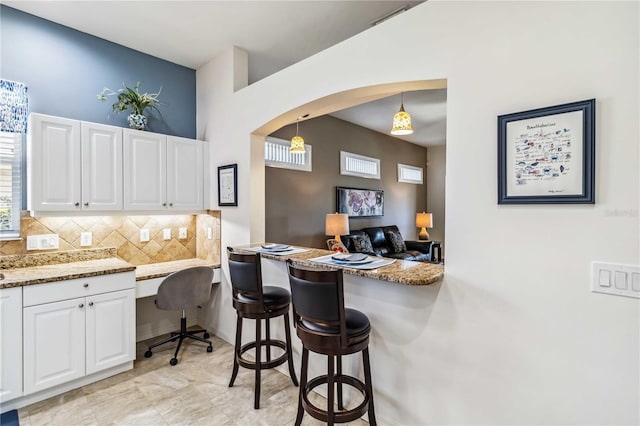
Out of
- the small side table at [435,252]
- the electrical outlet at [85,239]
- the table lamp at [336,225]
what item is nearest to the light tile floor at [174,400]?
the electrical outlet at [85,239]

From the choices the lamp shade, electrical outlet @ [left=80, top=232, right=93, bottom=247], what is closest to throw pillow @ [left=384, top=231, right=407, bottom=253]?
the lamp shade

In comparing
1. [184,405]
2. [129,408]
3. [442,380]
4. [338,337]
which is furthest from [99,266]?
[442,380]

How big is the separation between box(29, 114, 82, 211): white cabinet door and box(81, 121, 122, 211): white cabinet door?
58 mm

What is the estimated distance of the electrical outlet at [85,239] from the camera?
2957 millimetres

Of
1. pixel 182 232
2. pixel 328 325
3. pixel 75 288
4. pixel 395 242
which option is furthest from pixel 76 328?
pixel 395 242

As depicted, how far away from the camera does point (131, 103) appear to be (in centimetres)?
312

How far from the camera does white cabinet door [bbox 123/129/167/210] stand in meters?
3.01

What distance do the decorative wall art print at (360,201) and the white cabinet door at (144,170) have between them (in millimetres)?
2919

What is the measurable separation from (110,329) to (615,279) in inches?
131

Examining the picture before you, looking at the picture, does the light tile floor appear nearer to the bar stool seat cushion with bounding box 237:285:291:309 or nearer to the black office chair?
the black office chair

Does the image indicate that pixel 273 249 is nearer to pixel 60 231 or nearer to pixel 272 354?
pixel 272 354

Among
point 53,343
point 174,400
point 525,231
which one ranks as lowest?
point 174,400

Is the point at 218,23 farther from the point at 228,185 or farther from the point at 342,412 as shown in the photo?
the point at 342,412

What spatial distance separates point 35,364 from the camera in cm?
224
